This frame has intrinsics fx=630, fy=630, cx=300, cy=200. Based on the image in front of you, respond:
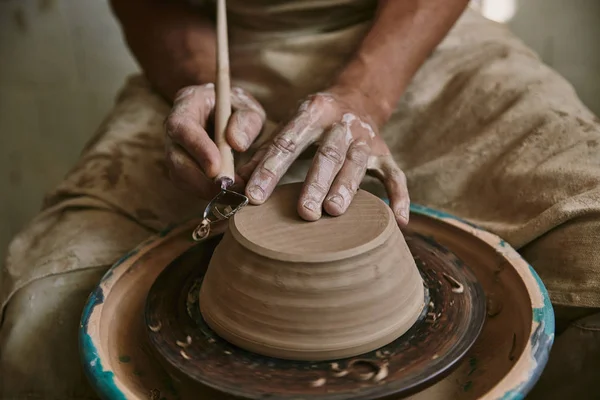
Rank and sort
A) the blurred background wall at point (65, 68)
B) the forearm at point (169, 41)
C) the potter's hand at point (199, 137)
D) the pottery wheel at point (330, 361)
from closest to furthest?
the pottery wheel at point (330, 361) < the potter's hand at point (199, 137) < the forearm at point (169, 41) < the blurred background wall at point (65, 68)

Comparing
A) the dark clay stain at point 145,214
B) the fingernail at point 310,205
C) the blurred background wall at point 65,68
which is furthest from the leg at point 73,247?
the blurred background wall at point 65,68

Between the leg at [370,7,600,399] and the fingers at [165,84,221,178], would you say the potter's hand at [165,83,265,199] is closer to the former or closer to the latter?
the fingers at [165,84,221,178]

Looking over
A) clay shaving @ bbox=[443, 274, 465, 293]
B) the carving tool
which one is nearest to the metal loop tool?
the carving tool

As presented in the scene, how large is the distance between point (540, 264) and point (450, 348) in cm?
29

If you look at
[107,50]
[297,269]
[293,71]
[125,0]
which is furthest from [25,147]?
[297,269]

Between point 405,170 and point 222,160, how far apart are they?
1.59 ft

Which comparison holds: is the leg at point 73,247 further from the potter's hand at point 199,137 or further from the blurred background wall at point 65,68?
the blurred background wall at point 65,68

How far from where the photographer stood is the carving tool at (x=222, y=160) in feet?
3.16

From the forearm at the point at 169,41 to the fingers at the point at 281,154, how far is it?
443 millimetres

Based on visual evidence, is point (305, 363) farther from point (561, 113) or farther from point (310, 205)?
point (561, 113)

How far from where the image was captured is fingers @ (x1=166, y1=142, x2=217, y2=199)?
41.3 inches

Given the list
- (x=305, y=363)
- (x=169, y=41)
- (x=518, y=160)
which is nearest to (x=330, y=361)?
(x=305, y=363)

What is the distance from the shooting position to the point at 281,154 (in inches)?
38.8

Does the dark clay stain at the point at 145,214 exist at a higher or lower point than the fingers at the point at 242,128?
lower
